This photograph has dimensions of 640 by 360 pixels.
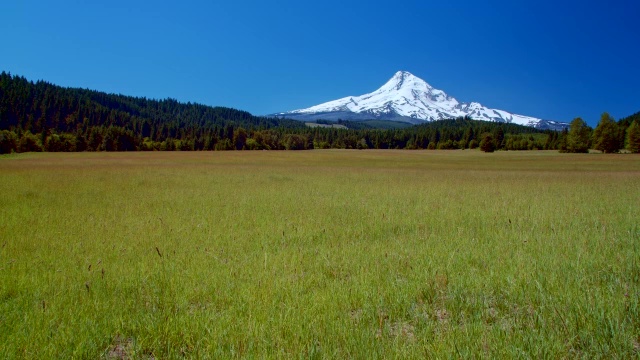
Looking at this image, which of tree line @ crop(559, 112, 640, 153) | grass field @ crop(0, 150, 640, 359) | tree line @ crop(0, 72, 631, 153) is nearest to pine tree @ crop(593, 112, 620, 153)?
tree line @ crop(559, 112, 640, 153)

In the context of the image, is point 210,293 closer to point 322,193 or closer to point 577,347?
point 577,347

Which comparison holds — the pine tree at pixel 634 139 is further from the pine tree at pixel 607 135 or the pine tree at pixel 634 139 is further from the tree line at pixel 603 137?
the pine tree at pixel 607 135

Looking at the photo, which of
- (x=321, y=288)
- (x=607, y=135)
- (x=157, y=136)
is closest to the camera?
(x=321, y=288)

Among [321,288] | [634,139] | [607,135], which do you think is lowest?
[321,288]

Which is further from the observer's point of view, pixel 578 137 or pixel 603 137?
pixel 578 137

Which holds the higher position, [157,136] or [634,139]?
[634,139]

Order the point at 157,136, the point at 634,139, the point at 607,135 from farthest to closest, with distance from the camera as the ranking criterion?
the point at 157,136 < the point at 607,135 < the point at 634,139

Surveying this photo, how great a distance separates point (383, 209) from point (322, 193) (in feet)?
20.6

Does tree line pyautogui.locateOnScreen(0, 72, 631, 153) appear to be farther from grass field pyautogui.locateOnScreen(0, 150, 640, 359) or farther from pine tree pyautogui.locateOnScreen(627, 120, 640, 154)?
grass field pyautogui.locateOnScreen(0, 150, 640, 359)

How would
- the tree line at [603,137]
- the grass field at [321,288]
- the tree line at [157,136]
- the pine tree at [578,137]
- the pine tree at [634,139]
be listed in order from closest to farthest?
the grass field at [321,288], the pine tree at [634,139], the tree line at [603,137], the pine tree at [578,137], the tree line at [157,136]

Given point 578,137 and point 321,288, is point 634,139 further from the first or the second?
point 321,288

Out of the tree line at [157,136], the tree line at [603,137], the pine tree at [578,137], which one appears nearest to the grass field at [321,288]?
the pine tree at [578,137]

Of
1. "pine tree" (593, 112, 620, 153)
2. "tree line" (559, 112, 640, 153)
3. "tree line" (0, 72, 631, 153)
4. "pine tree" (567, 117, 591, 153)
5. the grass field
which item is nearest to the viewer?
the grass field

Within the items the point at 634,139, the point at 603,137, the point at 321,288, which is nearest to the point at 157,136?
the point at 603,137
